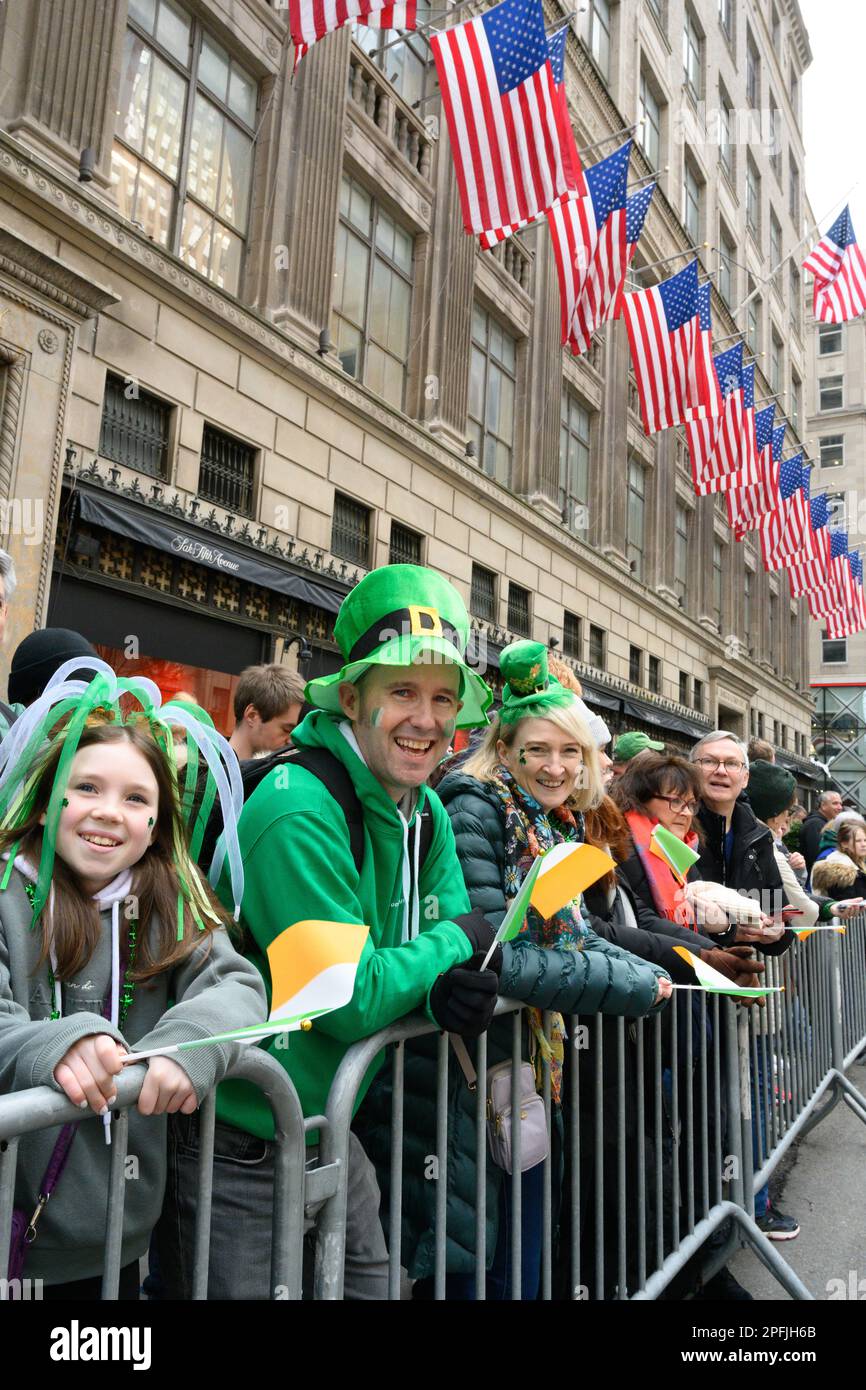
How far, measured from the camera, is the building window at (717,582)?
3109cm

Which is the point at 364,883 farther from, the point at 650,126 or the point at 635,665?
the point at 650,126

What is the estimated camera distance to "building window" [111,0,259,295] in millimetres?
10305

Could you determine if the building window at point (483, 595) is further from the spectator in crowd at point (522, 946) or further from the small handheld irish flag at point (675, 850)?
the spectator in crowd at point (522, 946)

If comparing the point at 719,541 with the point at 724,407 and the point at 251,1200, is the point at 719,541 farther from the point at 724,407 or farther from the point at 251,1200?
the point at 251,1200

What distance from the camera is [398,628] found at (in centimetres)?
237

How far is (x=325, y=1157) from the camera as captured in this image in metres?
1.91

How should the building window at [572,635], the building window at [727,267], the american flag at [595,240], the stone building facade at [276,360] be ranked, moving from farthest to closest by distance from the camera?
1. the building window at [727,267]
2. the building window at [572,635]
3. the american flag at [595,240]
4. the stone building facade at [276,360]

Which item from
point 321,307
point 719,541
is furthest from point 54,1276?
point 719,541

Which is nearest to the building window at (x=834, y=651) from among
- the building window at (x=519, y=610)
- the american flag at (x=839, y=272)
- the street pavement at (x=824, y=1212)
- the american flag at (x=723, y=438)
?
the american flag at (x=839, y=272)

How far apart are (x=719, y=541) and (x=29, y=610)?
89.8ft

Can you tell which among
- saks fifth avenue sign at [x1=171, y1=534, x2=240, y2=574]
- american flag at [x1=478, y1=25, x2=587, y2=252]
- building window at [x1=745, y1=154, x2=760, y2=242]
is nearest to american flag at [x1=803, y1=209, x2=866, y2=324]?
american flag at [x1=478, y1=25, x2=587, y2=252]

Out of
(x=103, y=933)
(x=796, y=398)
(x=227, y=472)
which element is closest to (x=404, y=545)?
(x=227, y=472)

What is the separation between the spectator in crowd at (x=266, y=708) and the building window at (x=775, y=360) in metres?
37.8

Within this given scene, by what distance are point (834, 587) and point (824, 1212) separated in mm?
20684
